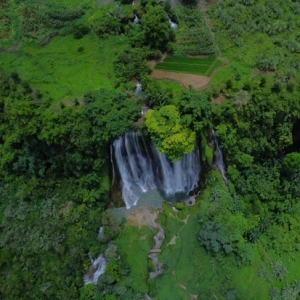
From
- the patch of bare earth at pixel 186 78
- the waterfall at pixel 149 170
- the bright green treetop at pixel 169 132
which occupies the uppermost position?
the patch of bare earth at pixel 186 78

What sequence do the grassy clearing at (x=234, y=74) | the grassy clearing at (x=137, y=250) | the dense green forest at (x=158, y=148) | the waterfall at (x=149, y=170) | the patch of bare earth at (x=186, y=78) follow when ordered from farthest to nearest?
the patch of bare earth at (x=186, y=78), the grassy clearing at (x=234, y=74), the waterfall at (x=149, y=170), the grassy clearing at (x=137, y=250), the dense green forest at (x=158, y=148)

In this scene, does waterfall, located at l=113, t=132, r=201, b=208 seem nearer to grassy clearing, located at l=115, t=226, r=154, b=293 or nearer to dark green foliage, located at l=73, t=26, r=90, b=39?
grassy clearing, located at l=115, t=226, r=154, b=293

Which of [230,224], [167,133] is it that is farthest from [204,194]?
[167,133]

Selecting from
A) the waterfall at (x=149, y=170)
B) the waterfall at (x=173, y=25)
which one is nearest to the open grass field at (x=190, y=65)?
the waterfall at (x=173, y=25)

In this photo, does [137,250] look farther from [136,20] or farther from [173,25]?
[136,20]

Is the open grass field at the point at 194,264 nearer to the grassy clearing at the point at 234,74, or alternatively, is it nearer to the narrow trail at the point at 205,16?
the grassy clearing at the point at 234,74

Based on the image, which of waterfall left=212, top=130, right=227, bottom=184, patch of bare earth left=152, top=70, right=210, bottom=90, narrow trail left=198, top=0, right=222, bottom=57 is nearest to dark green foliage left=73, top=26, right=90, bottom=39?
patch of bare earth left=152, top=70, right=210, bottom=90
